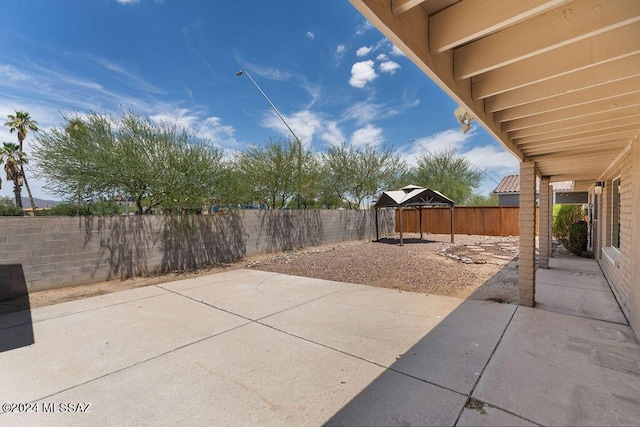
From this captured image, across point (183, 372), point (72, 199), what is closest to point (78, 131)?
point (72, 199)

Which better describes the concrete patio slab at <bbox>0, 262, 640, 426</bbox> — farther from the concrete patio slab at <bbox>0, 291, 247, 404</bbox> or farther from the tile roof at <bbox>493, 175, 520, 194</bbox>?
the tile roof at <bbox>493, 175, 520, 194</bbox>

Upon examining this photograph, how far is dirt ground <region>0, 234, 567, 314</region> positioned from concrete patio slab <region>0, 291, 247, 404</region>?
1.18 m

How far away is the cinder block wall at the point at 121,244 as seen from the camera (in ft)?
17.2

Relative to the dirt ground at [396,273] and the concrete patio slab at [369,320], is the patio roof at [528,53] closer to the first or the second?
the concrete patio slab at [369,320]

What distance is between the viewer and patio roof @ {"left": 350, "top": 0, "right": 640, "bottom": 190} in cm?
145

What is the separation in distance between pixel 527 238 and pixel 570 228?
6845 millimetres

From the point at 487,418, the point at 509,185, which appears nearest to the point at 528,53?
the point at 487,418

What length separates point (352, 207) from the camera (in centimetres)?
1853

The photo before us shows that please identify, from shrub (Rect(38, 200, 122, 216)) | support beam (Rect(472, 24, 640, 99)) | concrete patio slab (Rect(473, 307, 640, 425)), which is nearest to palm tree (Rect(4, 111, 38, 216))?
shrub (Rect(38, 200, 122, 216))

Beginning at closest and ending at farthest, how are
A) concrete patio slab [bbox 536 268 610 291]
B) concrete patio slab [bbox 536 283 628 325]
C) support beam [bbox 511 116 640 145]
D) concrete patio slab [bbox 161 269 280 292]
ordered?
support beam [bbox 511 116 640 145]
concrete patio slab [bbox 536 283 628 325]
concrete patio slab [bbox 536 268 610 291]
concrete patio slab [bbox 161 269 280 292]

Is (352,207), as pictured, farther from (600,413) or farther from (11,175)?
(11,175)

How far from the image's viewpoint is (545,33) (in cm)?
164

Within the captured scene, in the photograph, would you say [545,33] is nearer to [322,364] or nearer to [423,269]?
[322,364]

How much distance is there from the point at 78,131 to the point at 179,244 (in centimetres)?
346
